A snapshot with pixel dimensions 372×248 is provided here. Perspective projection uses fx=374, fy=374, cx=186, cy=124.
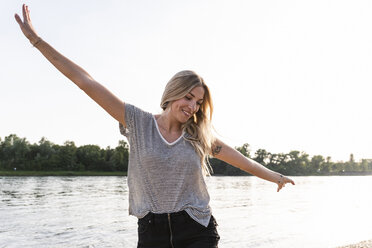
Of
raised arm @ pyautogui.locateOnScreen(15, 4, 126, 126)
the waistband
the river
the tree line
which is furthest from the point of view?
the tree line

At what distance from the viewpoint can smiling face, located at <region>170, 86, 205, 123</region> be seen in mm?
2760

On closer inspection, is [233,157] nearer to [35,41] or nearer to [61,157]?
[35,41]

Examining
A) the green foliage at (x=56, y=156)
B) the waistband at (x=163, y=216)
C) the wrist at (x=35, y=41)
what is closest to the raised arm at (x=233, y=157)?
the waistband at (x=163, y=216)

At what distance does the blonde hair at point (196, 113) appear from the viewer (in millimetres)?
2715

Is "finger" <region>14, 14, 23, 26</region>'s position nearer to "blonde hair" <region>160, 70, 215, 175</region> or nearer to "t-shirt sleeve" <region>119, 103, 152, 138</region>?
"t-shirt sleeve" <region>119, 103, 152, 138</region>

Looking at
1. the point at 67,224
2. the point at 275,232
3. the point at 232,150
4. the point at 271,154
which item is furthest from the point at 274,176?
the point at 271,154

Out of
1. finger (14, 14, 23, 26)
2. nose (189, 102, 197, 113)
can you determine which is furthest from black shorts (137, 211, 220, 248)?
finger (14, 14, 23, 26)

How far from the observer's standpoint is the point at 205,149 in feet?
9.32

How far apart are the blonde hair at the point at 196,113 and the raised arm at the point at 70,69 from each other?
44 centimetres

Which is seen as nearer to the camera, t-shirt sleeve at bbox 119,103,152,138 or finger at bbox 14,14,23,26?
finger at bbox 14,14,23,26

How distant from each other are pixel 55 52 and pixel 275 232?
1771cm

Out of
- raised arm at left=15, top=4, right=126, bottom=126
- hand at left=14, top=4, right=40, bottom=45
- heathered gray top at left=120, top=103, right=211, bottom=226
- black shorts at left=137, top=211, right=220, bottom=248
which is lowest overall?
black shorts at left=137, top=211, right=220, bottom=248

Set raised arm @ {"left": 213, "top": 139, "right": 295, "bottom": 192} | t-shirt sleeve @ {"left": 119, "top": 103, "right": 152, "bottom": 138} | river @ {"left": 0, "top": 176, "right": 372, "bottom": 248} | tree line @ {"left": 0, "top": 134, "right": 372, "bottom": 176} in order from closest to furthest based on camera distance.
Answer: t-shirt sleeve @ {"left": 119, "top": 103, "right": 152, "bottom": 138}
raised arm @ {"left": 213, "top": 139, "right": 295, "bottom": 192}
river @ {"left": 0, "top": 176, "right": 372, "bottom": 248}
tree line @ {"left": 0, "top": 134, "right": 372, "bottom": 176}

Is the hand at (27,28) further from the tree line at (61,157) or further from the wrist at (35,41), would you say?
the tree line at (61,157)
